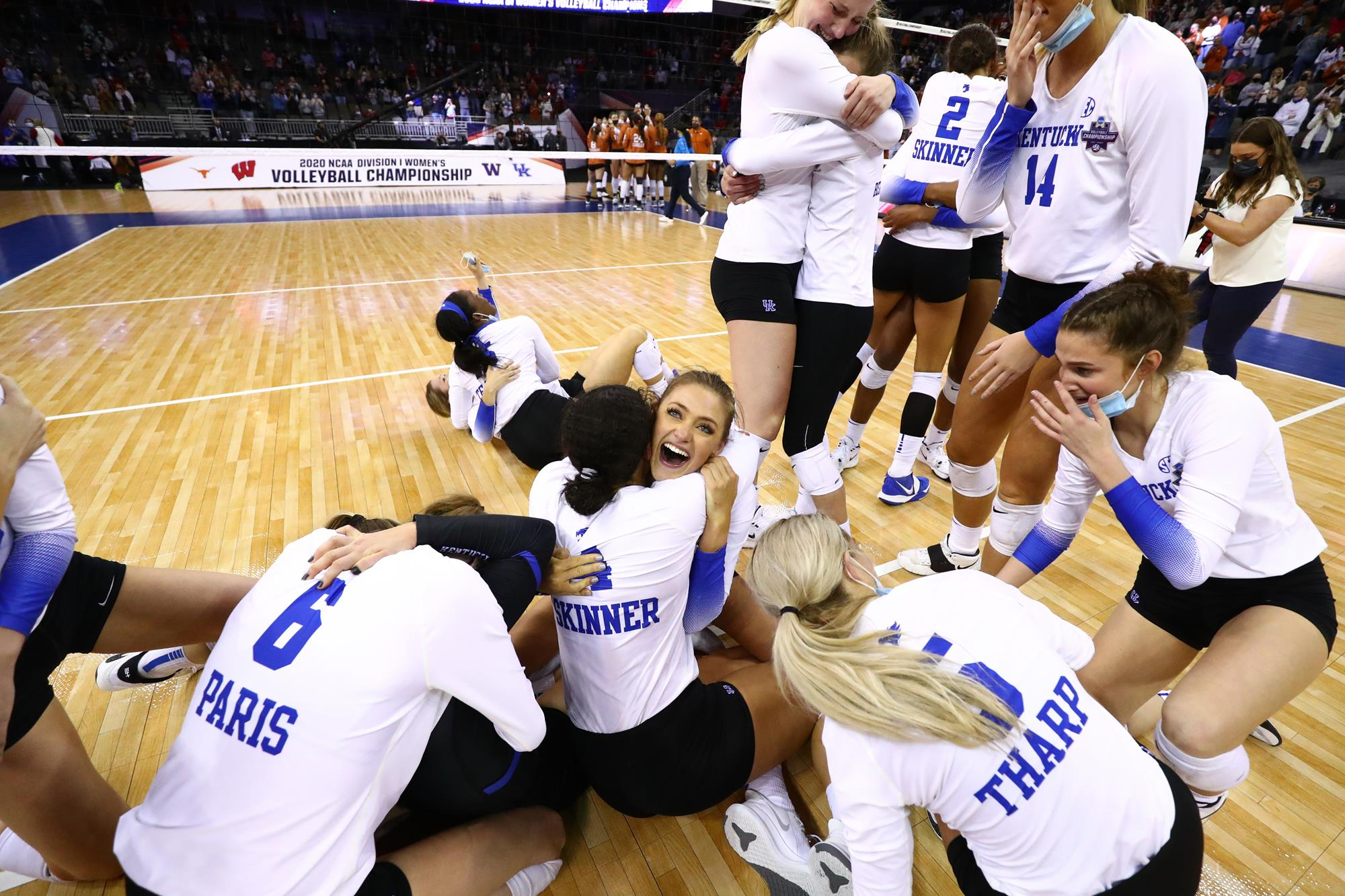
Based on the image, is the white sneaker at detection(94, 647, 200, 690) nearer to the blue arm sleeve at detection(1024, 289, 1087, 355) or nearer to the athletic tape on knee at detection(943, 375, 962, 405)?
the blue arm sleeve at detection(1024, 289, 1087, 355)

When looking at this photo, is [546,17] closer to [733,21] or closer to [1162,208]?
[733,21]

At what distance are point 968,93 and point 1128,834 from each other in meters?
2.72

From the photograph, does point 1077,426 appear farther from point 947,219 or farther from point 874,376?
point 874,376

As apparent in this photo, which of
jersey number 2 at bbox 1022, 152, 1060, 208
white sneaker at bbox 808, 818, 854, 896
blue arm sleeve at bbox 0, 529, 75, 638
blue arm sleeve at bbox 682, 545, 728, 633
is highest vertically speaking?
jersey number 2 at bbox 1022, 152, 1060, 208

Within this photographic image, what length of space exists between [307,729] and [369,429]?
3074 millimetres

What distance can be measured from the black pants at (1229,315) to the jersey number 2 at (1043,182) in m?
2.67

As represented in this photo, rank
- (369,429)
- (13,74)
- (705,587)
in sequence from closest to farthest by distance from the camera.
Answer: (705,587) → (369,429) → (13,74)

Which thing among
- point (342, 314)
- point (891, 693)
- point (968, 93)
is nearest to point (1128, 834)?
point (891, 693)

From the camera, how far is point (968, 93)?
278cm

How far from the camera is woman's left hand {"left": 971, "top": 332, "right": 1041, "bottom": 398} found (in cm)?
186

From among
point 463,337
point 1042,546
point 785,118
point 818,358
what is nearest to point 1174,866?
point 1042,546

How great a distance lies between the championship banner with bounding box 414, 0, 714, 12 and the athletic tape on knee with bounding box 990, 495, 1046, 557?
17.8 metres

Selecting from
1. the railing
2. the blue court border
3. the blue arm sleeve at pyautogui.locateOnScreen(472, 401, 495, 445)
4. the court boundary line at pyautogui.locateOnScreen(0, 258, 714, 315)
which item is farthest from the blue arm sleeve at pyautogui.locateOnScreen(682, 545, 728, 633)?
the railing

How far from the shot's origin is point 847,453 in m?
3.56
